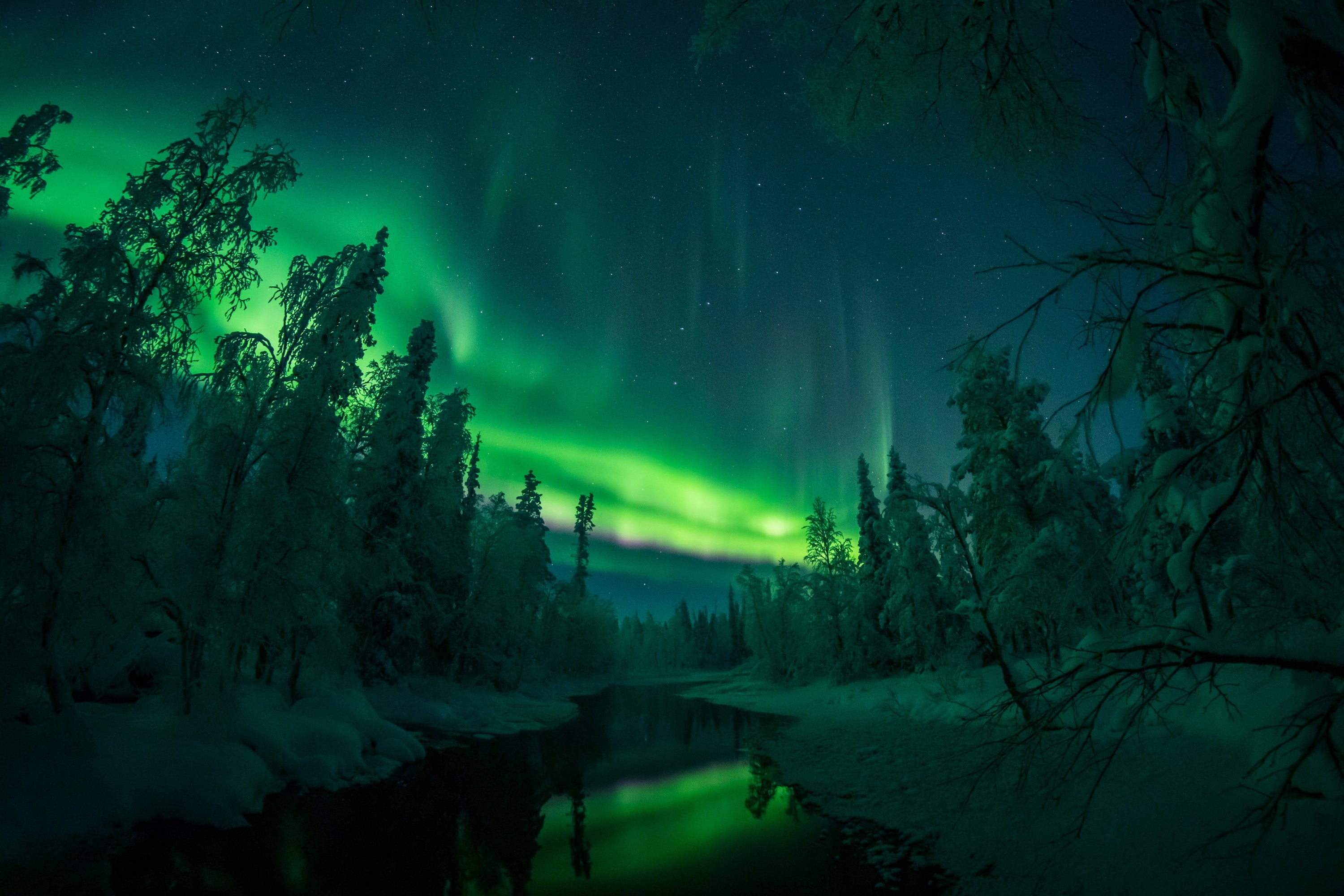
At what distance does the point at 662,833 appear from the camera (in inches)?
365

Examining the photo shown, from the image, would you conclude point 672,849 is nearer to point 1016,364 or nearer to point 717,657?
point 1016,364

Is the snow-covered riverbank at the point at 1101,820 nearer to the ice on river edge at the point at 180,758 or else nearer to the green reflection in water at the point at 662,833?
the green reflection in water at the point at 662,833

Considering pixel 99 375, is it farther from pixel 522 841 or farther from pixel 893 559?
pixel 893 559

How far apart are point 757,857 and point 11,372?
14.3m

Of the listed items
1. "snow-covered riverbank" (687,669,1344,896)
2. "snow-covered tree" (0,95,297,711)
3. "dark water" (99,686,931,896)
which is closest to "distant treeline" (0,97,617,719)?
"snow-covered tree" (0,95,297,711)

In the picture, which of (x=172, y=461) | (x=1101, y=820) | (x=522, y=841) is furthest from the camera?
(x=172, y=461)

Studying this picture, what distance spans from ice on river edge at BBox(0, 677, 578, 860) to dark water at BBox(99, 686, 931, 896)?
54 cm

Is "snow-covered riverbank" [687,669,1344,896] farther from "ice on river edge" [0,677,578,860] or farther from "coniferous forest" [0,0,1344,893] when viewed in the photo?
"ice on river edge" [0,677,578,860]

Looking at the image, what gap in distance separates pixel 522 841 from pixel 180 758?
6311 millimetres

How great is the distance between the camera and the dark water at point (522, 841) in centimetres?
692

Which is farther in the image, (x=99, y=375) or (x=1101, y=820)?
(x=99, y=375)

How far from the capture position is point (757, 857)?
791 centimetres

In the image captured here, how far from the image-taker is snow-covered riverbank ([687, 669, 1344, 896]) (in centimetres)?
324

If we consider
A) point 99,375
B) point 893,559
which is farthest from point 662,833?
point 893,559
